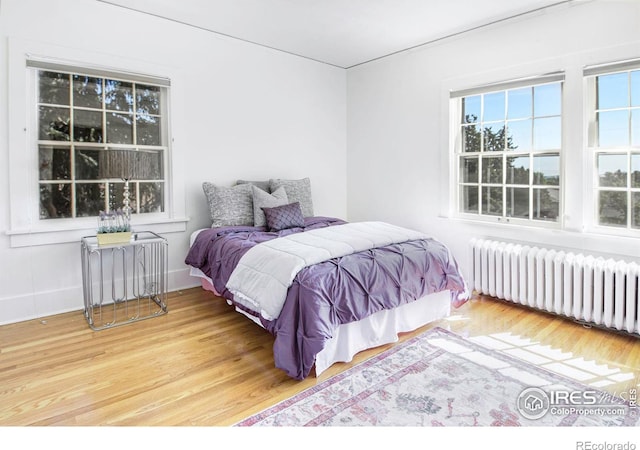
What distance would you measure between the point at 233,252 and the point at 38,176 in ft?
5.79

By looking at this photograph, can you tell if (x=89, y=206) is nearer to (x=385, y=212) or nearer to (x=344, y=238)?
(x=344, y=238)

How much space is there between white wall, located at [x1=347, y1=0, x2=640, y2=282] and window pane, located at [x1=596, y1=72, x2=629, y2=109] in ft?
0.52

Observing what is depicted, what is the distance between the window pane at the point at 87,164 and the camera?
341cm

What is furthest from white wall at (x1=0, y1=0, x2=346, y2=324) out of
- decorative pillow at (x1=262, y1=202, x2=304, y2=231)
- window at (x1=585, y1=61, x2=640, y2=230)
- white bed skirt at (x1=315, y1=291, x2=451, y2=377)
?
window at (x1=585, y1=61, x2=640, y2=230)

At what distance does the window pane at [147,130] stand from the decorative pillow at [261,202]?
1077 millimetres

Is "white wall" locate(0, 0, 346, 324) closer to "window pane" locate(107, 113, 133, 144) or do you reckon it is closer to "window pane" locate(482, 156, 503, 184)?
"window pane" locate(107, 113, 133, 144)

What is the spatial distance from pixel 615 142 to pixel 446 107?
61.9 inches

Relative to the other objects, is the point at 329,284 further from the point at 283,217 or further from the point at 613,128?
the point at 613,128

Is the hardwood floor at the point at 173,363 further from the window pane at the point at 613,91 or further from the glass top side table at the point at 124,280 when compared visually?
the window pane at the point at 613,91

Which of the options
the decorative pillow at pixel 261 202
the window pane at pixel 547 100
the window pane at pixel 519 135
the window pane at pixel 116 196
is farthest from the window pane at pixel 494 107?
the window pane at pixel 116 196

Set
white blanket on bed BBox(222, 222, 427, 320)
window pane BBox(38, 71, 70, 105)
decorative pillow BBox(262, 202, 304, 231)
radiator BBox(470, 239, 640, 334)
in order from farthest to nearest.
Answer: decorative pillow BBox(262, 202, 304, 231), window pane BBox(38, 71, 70, 105), radiator BBox(470, 239, 640, 334), white blanket on bed BBox(222, 222, 427, 320)

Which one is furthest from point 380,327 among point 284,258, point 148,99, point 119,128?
point 148,99

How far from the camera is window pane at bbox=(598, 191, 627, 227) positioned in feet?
10.1
